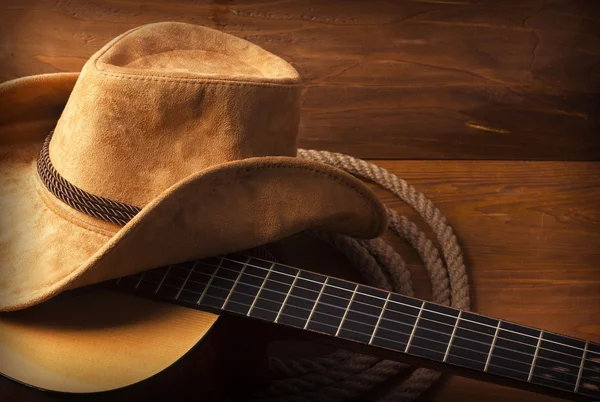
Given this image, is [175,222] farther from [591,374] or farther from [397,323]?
[591,374]

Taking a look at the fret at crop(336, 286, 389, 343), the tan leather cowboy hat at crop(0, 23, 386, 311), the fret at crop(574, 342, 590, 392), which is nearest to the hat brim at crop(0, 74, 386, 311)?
the tan leather cowboy hat at crop(0, 23, 386, 311)

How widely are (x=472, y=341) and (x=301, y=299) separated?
0.21 meters

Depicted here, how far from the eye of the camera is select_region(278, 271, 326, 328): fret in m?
0.88

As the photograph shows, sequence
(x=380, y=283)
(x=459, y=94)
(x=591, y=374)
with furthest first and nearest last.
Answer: (x=459, y=94)
(x=380, y=283)
(x=591, y=374)

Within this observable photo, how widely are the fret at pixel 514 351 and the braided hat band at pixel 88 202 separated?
47cm

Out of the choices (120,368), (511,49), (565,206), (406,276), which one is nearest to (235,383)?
(120,368)

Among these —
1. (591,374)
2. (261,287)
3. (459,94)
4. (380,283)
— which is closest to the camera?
(591,374)

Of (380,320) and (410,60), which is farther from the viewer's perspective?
(410,60)

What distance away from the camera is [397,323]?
87cm

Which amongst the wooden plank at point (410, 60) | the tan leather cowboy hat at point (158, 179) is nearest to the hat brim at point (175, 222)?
the tan leather cowboy hat at point (158, 179)

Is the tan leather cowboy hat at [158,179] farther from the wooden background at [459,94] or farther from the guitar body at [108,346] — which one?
the wooden background at [459,94]

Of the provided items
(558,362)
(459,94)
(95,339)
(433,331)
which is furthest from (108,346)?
(459,94)

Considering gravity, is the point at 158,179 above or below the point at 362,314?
above

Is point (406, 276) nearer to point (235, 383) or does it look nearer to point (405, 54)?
point (235, 383)
